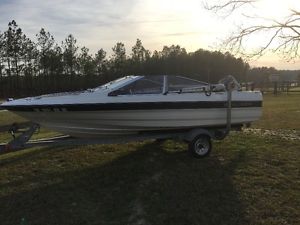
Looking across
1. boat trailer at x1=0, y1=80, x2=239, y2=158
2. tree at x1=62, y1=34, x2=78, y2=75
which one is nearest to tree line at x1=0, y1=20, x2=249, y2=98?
tree at x1=62, y1=34, x2=78, y2=75

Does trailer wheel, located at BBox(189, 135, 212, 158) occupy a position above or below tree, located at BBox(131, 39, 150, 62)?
below

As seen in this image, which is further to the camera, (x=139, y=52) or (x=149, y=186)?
(x=139, y=52)

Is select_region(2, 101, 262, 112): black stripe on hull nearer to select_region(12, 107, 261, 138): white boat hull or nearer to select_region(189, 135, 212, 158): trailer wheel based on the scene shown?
select_region(12, 107, 261, 138): white boat hull

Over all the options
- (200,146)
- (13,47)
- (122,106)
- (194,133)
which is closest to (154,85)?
(122,106)

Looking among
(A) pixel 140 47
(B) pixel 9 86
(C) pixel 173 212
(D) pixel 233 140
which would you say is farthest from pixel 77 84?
(C) pixel 173 212

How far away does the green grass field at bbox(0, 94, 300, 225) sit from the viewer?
671 centimetres

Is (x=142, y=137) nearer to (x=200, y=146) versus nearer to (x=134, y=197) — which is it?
(x=200, y=146)

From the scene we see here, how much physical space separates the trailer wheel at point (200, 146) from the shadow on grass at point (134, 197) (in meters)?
0.42

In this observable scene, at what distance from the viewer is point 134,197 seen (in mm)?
7320

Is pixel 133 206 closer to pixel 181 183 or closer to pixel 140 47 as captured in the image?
pixel 181 183

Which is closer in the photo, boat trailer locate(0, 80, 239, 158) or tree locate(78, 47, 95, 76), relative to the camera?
boat trailer locate(0, 80, 239, 158)

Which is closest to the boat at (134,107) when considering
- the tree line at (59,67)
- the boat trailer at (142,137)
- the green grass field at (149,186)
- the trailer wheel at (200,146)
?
the boat trailer at (142,137)

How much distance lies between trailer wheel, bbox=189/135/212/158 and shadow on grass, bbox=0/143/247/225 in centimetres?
42

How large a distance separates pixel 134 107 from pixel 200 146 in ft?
5.44
